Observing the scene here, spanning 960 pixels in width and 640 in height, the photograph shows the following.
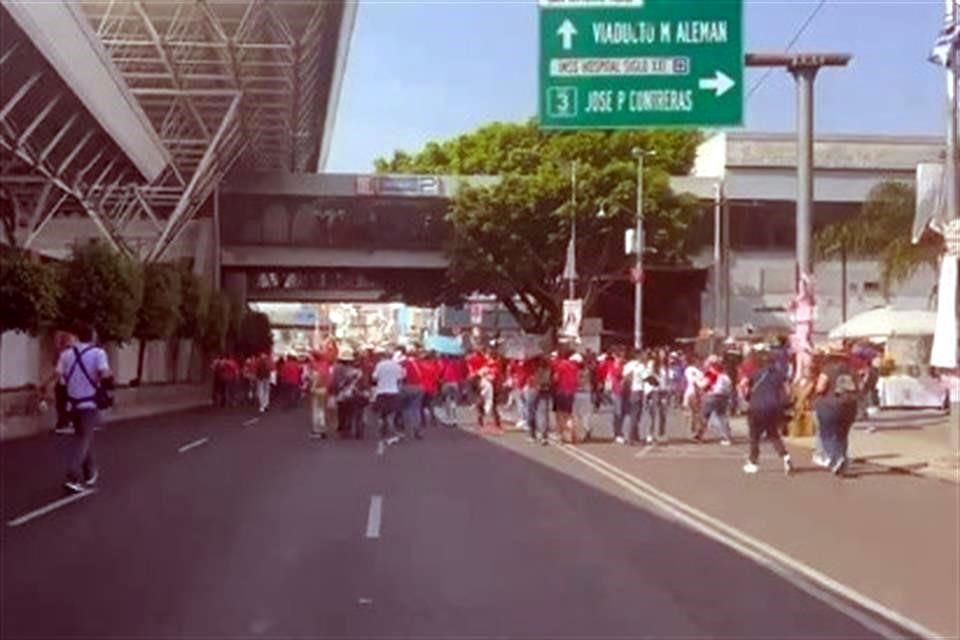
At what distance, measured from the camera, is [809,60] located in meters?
27.0

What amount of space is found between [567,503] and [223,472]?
5.86m

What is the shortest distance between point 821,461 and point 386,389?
329 inches

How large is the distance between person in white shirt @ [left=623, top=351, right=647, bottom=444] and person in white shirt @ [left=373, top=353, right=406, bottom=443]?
4.02m

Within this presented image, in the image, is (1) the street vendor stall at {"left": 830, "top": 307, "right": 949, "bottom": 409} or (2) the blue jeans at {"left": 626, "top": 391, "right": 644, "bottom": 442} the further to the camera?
(1) the street vendor stall at {"left": 830, "top": 307, "right": 949, "bottom": 409}

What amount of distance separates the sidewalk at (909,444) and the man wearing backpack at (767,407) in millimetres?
2162

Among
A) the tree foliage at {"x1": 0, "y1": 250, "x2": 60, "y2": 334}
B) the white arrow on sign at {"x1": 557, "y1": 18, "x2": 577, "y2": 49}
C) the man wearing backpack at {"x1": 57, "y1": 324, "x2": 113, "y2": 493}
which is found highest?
the white arrow on sign at {"x1": 557, "y1": 18, "x2": 577, "y2": 49}

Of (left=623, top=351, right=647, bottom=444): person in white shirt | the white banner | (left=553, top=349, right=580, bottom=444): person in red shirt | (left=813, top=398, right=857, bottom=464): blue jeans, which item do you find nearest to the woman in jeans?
(left=623, top=351, right=647, bottom=444): person in white shirt

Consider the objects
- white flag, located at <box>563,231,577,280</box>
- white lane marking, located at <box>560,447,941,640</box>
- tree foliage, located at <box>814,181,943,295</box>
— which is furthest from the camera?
white flag, located at <box>563,231,577,280</box>

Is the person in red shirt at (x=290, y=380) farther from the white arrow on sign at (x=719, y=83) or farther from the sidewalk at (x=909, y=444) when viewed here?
the white arrow on sign at (x=719, y=83)

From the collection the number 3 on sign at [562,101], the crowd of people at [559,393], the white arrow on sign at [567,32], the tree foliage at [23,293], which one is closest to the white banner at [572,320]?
the crowd of people at [559,393]

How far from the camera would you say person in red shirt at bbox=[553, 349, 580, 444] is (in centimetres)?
2844

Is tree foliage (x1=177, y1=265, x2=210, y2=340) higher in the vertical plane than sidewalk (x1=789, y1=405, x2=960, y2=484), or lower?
higher

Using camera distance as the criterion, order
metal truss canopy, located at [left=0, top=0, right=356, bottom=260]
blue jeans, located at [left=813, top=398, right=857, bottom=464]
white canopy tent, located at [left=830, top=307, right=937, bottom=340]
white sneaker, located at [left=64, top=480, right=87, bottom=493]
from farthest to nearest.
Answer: metal truss canopy, located at [left=0, top=0, right=356, bottom=260] < white canopy tent, located at [left=830, top=307, right=937, bottom=340] < blue jeans, located at [left=813, top=398, right=857, bottom=464] < white sneaker, located at [left=64, top=480, right=87, bottom=493]

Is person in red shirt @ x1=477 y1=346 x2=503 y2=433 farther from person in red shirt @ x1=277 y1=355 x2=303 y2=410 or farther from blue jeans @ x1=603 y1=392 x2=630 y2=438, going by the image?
person in red shirt @ x1=277 y1=355 x2=303 y2=410
